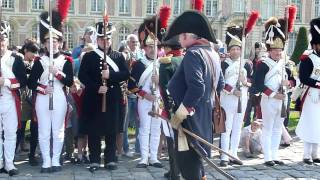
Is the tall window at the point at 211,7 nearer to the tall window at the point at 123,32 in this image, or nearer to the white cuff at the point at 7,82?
the tall window at the point at 123,32

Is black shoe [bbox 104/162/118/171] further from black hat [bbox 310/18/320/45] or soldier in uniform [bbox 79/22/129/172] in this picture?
black hat [bbox 310/18/320/45]

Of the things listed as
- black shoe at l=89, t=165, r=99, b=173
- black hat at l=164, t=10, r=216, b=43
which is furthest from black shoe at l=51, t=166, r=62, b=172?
black hat at l=164, t=10, r=216, b=43

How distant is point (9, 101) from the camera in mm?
7262

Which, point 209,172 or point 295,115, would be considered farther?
point 295,115

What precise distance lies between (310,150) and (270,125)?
843 millimetres

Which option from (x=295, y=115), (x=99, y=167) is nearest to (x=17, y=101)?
(x=99, y=167)

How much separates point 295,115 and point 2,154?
878 cm

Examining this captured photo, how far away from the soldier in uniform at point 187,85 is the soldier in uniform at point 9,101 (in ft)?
8.47

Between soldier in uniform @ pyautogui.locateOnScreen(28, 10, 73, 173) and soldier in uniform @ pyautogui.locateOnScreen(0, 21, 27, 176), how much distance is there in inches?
8.8

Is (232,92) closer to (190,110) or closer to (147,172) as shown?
(147,172)

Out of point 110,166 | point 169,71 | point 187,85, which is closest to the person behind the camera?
point 187,85

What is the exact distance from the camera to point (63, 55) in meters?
7.65

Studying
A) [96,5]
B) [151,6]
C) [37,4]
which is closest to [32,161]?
[37,4]

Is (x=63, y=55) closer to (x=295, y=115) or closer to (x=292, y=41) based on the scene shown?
(x=295, y=115)
